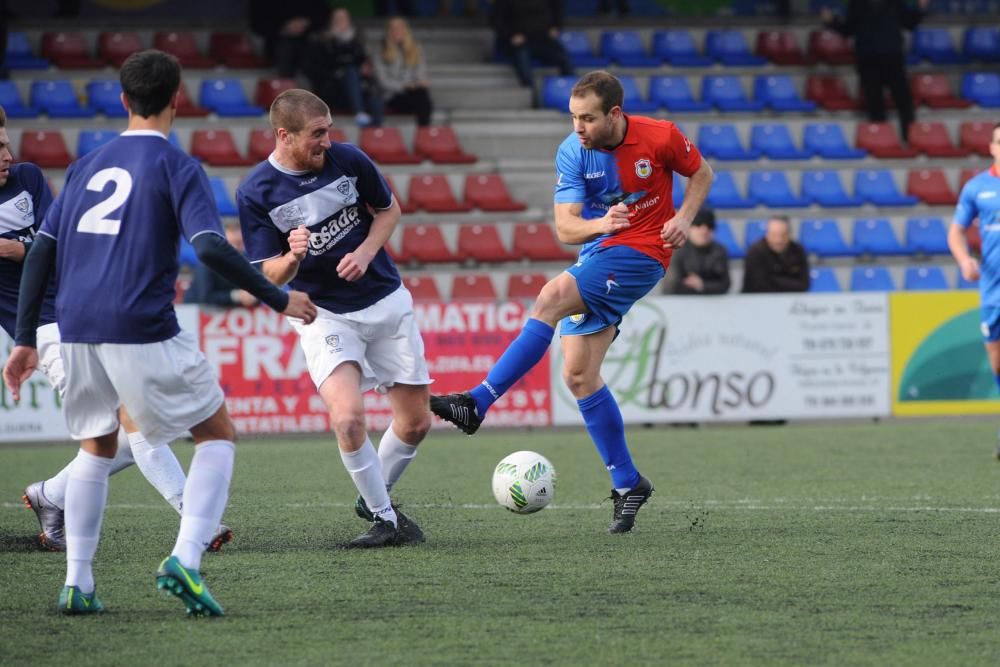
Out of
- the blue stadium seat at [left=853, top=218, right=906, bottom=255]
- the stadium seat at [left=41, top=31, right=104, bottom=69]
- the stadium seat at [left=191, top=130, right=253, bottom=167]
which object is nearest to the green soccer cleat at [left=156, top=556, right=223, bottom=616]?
the stadium seat at [left=191, top=130, right=253, bottom=167]

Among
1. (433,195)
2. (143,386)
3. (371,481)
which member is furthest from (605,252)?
(433,195)

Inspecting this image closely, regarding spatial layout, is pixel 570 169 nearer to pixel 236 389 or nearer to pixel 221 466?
pixel 221 466

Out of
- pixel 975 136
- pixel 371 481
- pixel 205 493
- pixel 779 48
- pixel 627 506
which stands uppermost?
pixel 779 48

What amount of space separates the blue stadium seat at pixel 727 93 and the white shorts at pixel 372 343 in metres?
14.9

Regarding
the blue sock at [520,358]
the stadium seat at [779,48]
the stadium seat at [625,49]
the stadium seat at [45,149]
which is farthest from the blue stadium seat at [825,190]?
the blue sock at [520,358]

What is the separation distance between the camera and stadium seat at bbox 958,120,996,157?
2083 centimetres

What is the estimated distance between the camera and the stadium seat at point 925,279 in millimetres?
17969

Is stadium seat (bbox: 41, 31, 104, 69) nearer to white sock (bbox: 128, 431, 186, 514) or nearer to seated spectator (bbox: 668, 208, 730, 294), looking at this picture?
seated spectator (bbox: 668, 208, 730, 294)

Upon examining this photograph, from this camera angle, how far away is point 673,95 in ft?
68.7

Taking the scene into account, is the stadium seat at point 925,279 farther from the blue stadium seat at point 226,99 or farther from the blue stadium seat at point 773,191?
the blue stadium seat at point 226,99

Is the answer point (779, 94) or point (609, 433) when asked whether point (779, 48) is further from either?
point (609, 433)

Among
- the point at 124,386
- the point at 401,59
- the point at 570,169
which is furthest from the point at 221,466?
the point at 401,59

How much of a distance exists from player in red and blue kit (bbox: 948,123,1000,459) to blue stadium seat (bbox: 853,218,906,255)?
7923 millimetres

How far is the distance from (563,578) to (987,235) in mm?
6369
